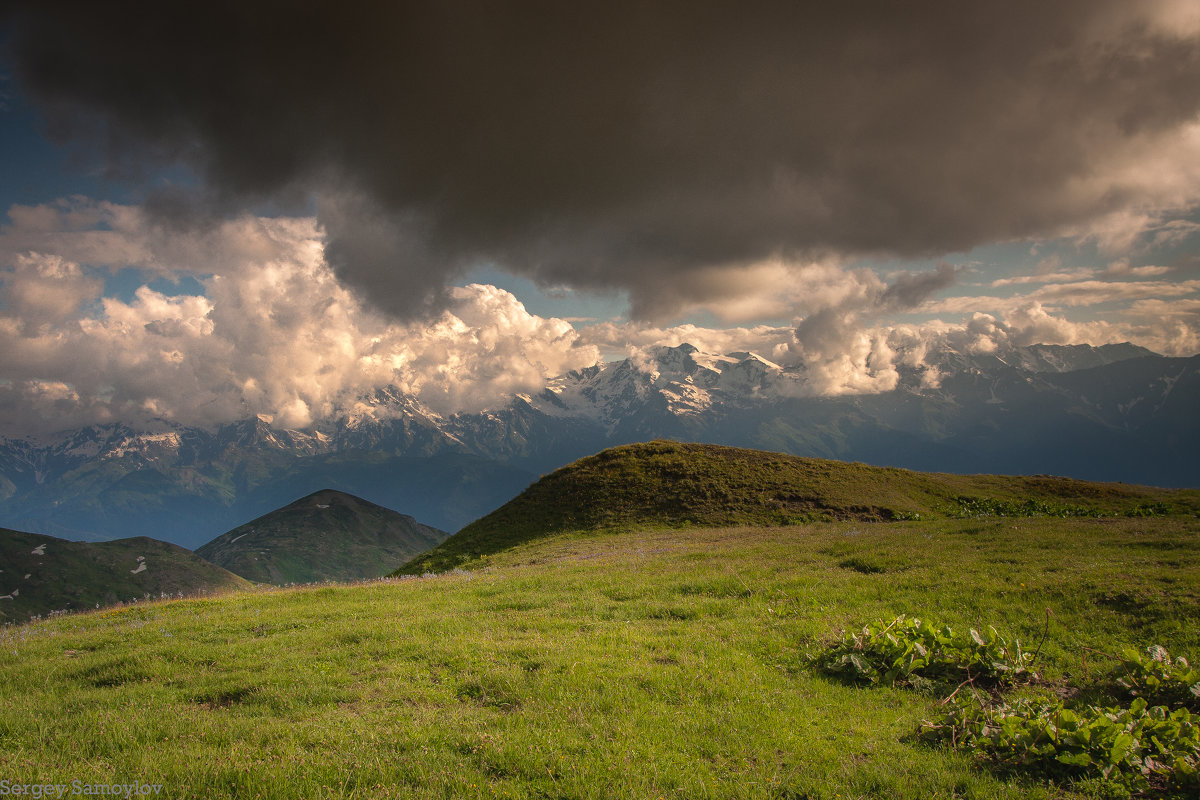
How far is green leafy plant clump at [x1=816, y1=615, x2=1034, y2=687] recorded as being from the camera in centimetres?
1047

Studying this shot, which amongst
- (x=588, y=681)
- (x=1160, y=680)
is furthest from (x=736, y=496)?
(x=588, y=681)

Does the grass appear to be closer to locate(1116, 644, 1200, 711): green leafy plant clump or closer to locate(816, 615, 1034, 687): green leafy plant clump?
locate(816, 615, 1034, 687): green leafy plant clump

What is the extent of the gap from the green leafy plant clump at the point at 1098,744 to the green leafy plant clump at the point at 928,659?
209 cm

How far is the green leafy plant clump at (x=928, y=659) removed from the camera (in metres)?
10.5

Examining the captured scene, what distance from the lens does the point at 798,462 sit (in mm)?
54250

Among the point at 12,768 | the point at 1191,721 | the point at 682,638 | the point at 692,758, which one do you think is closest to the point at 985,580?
the point at 1191,721

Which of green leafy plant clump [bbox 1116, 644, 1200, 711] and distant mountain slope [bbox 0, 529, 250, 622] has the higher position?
green leafy plant clump [bbox 1116, 644, 1200, 711]

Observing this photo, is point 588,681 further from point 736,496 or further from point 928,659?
point 736,496

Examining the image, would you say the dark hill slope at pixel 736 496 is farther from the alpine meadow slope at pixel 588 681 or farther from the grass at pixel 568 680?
the grass at pixel 568 680

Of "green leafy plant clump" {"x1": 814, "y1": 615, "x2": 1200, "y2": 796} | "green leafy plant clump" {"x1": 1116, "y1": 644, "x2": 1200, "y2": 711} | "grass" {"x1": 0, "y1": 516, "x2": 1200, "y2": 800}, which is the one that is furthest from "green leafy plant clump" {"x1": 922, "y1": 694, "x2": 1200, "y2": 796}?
"green leafy plant clump" {"x1": 1116, "y1": 644, "x2": 1200, "y2": 711}

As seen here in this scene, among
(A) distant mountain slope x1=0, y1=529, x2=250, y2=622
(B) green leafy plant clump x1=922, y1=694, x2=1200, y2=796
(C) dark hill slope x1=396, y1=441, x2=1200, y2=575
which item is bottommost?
(A) distant mountain slope x1=0, y1=529, x2=250, y2=622

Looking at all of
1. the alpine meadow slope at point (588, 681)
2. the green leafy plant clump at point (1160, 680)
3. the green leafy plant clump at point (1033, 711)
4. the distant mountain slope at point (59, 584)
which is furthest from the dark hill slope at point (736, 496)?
the distant mountain slope at point (59, 584)

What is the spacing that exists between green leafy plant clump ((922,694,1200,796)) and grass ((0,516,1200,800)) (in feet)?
1.33

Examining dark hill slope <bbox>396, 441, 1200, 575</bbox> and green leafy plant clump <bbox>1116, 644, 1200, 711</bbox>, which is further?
dark hill slope <bbox>396, 441, 1200, 575</bbox>
